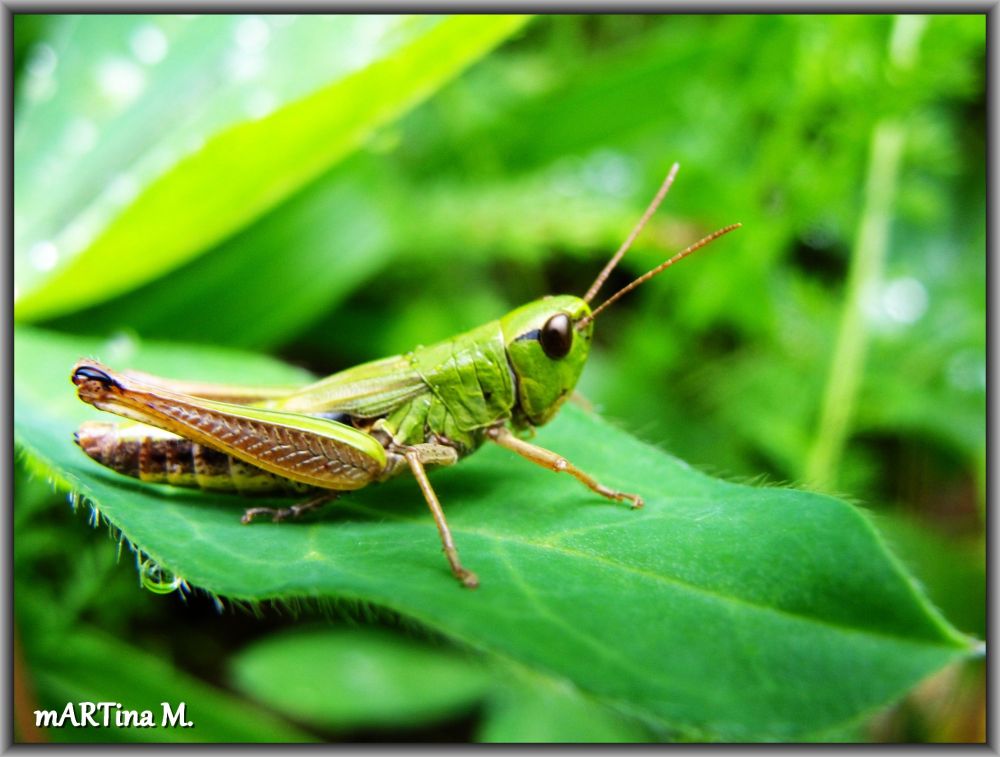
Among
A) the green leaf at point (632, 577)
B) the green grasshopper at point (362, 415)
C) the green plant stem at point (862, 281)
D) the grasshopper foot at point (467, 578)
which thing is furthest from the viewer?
the green plant stem at point (862, 281)

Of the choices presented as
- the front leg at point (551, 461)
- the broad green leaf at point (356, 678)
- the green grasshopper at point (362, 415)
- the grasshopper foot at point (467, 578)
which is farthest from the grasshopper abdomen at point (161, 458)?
the broad green leaf at point (356, 678)

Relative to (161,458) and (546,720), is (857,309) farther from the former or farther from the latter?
(161,458)

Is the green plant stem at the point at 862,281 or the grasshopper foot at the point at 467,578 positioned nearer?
the grasshopper foot at the point at 467,578

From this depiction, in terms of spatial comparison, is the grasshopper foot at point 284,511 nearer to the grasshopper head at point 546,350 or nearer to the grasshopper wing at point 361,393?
the grasshopper wing at point 361,393

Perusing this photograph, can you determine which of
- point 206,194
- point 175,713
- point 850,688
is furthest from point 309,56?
point 850,688

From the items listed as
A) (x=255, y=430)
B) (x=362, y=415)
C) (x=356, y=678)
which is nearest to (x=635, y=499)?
(x=362, y=415)
